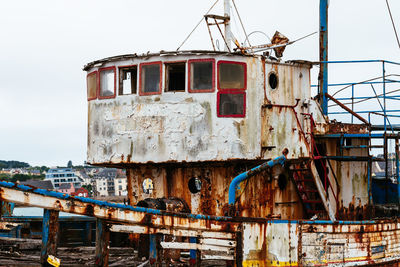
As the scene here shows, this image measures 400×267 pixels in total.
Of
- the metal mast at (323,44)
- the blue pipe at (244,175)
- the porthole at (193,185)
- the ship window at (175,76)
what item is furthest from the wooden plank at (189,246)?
the metal mast at (323,44)

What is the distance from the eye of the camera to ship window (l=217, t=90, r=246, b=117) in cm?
1059

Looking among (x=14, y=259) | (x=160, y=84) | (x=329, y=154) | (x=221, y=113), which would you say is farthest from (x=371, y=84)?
(x=14, y=259)

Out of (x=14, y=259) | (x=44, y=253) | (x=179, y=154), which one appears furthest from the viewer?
(x=179, y=154)

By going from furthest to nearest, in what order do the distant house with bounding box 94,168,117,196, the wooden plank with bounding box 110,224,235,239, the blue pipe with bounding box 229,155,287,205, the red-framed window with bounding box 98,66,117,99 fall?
the distant house with bounding box 94,168,117,196, the red-framed window with bounding box 98,66,117,99, the blue pipe with bounding box 229,155,287,205, the wooden plank with bounding box 110,224,235,239

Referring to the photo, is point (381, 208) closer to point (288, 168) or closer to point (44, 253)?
point (288, 168)

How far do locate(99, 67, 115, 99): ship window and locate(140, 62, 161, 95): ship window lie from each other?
0.79m

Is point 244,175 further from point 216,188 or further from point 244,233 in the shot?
point 216,188

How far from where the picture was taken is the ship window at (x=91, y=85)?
38.4ft

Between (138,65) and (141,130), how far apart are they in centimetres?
137

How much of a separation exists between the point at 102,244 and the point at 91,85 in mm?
4797

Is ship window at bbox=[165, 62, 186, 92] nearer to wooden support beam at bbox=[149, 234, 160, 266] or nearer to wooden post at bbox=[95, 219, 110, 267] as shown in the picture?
wooden support beam at bbox=[149, 234, 160, 266]

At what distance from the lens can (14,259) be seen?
9477mm

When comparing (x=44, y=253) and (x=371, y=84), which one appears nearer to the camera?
(x=44, y=253)

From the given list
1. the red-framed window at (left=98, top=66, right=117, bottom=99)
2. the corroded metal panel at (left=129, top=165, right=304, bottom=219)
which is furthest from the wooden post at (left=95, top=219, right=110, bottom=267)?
the red-framed window at (left=98, top=66, right=117, bottom=99)
